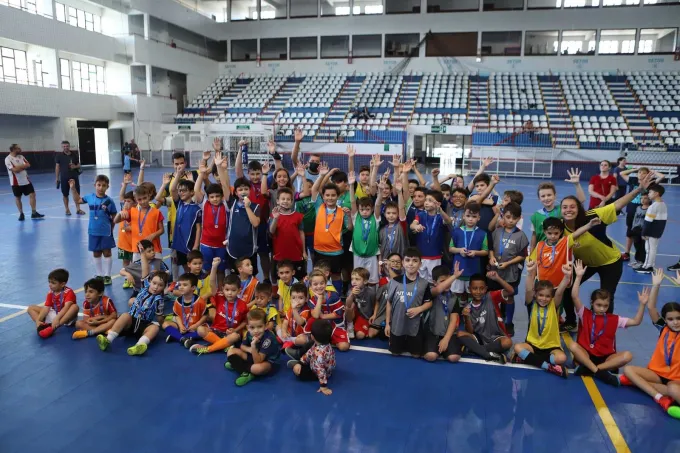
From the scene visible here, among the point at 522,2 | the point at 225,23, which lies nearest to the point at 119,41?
the point at 225,23

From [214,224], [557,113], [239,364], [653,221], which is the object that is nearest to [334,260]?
[214,224]

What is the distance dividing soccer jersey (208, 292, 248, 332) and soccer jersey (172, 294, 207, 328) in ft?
0.62

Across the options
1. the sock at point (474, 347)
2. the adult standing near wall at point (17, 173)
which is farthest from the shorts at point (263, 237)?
the adult standing near wall at point (17, 173)

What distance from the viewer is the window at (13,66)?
22156 millimetres

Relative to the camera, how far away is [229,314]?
5.05 m

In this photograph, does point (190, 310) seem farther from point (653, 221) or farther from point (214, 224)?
point (653, 221)

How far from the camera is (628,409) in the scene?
12.8 feet

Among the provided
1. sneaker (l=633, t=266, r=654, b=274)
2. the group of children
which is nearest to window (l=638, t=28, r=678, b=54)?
sneaker (l=633, t=266, r=654, b=274)

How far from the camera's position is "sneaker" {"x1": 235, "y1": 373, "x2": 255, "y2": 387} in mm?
4188

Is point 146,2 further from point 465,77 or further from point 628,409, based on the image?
point 628,409

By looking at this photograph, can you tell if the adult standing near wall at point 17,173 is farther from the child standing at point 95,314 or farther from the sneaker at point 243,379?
the sneaker at point 243,379

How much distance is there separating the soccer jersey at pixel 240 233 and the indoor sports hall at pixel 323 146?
89 centimetres

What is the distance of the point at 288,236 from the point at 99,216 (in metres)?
3.05

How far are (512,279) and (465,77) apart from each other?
29.0 m
